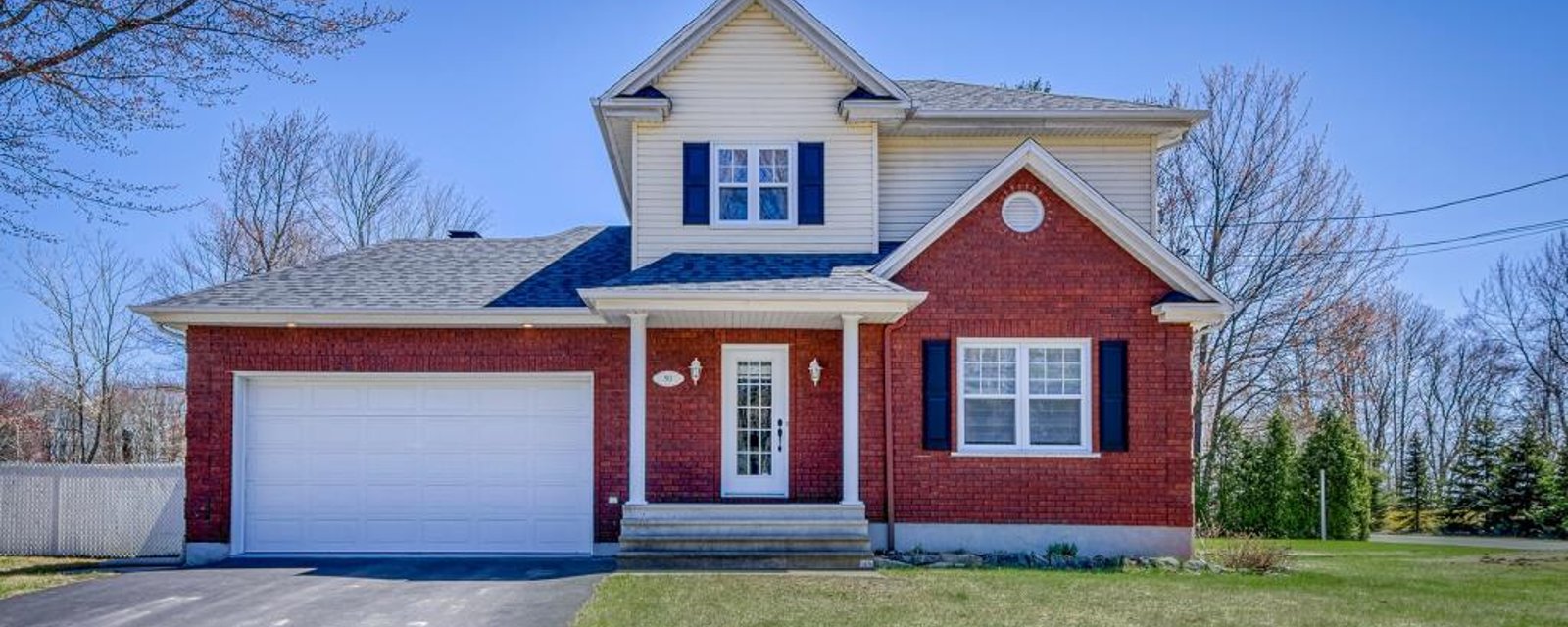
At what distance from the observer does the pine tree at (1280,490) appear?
20.6 metres

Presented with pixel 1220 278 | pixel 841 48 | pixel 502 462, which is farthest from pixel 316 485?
pixel 1220 278

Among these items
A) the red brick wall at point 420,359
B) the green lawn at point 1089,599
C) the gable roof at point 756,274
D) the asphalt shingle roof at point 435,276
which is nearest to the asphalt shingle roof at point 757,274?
the gable roof at point 756,274

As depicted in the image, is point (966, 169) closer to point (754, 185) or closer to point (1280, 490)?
point (754, 185)

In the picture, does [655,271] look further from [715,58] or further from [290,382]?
[290,382]

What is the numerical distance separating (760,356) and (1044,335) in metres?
3.39

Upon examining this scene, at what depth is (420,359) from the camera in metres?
13.8

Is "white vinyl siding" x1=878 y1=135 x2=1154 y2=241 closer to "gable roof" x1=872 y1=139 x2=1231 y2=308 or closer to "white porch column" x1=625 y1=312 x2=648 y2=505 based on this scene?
"gable roof" x1=872 y1=139 x2=1231 y2=308

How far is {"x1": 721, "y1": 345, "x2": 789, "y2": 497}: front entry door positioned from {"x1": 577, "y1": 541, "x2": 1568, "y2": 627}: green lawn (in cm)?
251

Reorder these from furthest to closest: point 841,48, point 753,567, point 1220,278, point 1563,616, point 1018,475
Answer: point 1220,278 < point 841,48 < point 1018,475 < point 753,567 < point 1563,616

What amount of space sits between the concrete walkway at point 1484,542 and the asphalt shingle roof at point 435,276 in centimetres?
1425

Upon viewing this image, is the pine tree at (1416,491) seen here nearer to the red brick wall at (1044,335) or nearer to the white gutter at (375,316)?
the red brick wall at (1044,335)

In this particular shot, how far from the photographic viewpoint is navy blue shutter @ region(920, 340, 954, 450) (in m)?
13.3

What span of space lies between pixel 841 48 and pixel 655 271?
3.68 metres

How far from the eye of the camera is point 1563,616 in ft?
30.1
